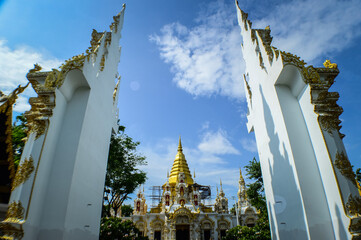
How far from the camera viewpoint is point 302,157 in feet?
21.1

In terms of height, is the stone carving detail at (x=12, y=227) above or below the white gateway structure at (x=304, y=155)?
below

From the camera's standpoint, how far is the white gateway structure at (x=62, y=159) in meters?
5.56

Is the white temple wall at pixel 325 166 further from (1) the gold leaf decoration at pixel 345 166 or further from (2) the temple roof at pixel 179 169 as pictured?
(2) the temple roof at pixel 179 169

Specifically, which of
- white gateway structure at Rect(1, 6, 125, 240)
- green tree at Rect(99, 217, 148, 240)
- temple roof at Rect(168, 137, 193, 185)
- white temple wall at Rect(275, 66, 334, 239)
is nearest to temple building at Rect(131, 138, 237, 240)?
temple roof at Rect(168, 137, 193, 185)

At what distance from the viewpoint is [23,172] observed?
5.61 metres

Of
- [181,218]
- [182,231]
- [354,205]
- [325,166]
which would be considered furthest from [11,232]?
[182,231]

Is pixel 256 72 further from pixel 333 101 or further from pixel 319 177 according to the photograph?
pixel 319 177

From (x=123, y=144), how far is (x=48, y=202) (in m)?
13.2

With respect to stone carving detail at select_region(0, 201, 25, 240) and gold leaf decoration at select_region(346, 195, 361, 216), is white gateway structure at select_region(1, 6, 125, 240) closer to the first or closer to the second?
stone carving detail at select_region(0, 201, 25, 240)

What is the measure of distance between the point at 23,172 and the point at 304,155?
7710 millimetres

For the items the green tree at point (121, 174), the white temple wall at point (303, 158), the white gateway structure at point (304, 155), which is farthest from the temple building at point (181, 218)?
the white temple wall at point (303, 158)

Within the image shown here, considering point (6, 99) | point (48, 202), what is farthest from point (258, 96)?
point (6, 99)

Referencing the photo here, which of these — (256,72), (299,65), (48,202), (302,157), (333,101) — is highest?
(256,72)

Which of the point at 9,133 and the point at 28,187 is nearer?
the point at 28,187
